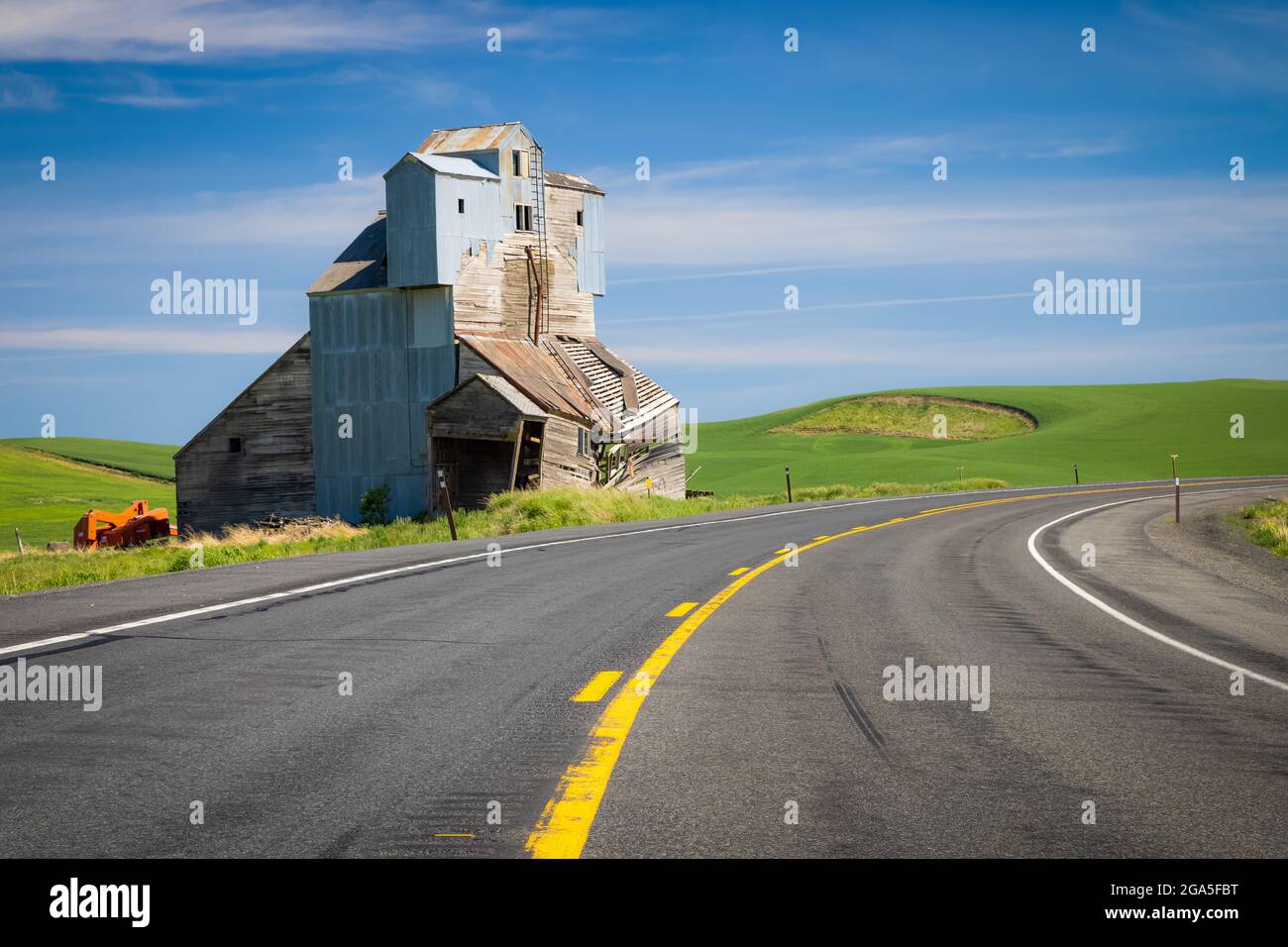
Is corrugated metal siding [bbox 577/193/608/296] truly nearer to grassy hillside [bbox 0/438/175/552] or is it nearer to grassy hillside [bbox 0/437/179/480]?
grassy hillside [bbox 0/438/175/552]

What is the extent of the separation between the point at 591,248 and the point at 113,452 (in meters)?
81.6

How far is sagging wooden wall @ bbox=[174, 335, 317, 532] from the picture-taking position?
43094 mm

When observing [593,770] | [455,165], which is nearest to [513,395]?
[455,165]

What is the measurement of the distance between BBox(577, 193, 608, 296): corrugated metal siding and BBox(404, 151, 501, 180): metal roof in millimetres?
5012

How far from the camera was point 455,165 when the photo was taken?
133ft

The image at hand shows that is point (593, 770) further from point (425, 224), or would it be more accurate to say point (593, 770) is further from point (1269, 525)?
point (425, 224)

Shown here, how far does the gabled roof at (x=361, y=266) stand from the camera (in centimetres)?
4241

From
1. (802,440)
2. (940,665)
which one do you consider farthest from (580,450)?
(802,440)

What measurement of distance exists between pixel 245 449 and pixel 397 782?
4118 centimetres

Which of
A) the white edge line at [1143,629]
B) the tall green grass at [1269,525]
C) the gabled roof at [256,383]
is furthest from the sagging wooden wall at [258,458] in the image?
the tall green grass at [1269,525]

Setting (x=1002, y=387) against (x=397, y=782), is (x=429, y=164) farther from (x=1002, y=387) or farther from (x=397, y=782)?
(x=1002, y=387)

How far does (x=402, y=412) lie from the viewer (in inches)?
1612

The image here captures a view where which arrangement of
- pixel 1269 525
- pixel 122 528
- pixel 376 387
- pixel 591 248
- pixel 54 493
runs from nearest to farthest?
pixel 1269 525
pixel 376 387
pixel 122 528
pixel 591 248
pixel 54 493

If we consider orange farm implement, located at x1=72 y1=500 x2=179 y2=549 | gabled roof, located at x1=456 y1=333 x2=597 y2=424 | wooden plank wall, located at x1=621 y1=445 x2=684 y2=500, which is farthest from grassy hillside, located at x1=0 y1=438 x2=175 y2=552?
wooden plank wall, located at x1=621 y1=445 x2=684 y2=500
